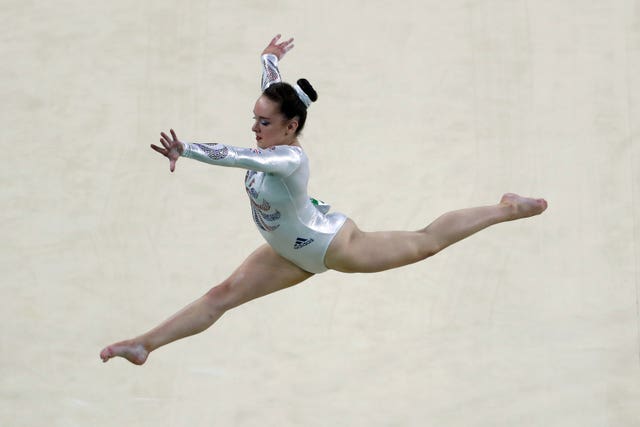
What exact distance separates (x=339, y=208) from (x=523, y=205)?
1764mm

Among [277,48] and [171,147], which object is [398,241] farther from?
[171,147]

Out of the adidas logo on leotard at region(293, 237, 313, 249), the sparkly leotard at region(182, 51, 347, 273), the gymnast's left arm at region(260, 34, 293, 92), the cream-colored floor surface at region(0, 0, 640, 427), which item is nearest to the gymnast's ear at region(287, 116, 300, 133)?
the sparkly leotard at region(182, 51, 347, 273)

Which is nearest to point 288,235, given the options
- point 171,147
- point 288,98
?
point 288,98

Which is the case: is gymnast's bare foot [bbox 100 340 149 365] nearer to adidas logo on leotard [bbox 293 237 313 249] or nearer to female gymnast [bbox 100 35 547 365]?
female gymnast [bbox 100 35 547 365]

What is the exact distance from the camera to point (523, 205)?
484 cm

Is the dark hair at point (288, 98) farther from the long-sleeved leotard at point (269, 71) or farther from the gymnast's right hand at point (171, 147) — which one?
the gymnast's right hand at point (171, 147)

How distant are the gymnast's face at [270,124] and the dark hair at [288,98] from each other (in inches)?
0.7

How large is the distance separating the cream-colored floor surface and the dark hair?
2083 millimetres

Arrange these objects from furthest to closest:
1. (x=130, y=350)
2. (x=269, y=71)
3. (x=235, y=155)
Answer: (x=269, y=71), (x=130, y=350), (x=235, y=155)

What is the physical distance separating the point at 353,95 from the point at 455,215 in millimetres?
2245

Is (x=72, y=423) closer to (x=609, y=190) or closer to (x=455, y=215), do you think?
(x=455, y=215)

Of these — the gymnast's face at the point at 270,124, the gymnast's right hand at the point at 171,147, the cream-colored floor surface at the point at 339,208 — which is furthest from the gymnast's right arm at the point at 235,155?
the cream-colored floor surface at the point at 339,208

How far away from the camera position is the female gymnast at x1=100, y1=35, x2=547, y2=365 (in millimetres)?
4320

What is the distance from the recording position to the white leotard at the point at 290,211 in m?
4.19
